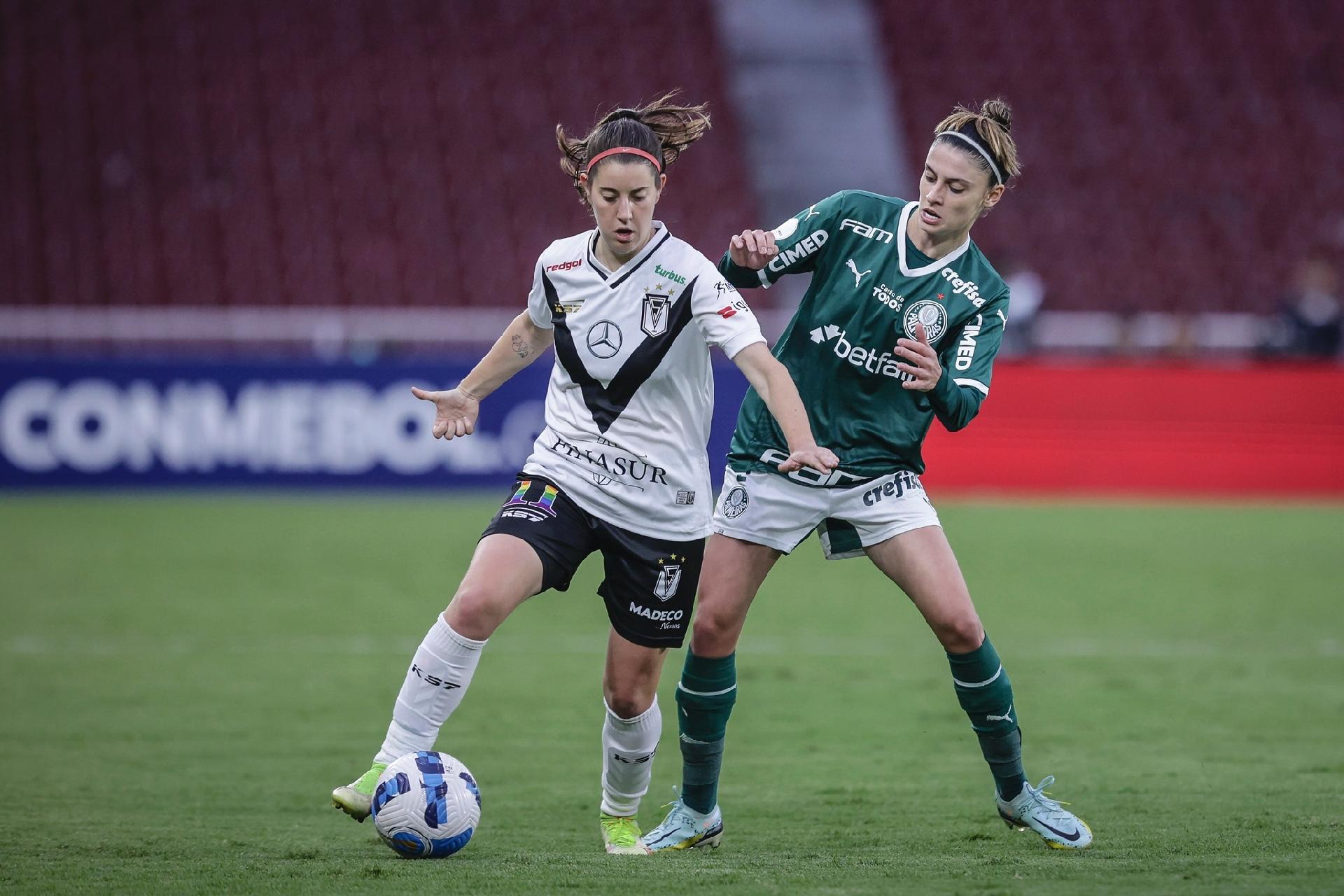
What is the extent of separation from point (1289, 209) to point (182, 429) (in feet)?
54.5

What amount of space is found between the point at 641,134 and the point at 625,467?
100cm

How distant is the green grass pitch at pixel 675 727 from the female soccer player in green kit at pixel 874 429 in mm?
420

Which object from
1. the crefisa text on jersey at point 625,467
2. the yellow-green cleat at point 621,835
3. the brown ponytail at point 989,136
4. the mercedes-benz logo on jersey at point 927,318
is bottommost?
the yellow-green cleat at point 621,835

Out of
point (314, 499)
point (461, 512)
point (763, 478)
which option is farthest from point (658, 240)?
point (314, 499)

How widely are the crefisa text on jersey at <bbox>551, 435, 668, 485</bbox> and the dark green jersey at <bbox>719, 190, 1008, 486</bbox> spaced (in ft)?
1.18

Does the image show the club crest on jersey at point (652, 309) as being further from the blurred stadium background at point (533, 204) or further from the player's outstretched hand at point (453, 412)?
the blurred stadium background at point (533, 204)

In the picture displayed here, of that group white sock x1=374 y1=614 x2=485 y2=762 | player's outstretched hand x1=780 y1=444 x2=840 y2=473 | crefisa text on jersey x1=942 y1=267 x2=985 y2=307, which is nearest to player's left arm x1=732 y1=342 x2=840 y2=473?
player's outstretched hand x1=780 y1=444 x2=840 y2=473

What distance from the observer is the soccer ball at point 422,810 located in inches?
178

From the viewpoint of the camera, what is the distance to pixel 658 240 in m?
4.87

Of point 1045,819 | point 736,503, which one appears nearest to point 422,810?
point 736,503

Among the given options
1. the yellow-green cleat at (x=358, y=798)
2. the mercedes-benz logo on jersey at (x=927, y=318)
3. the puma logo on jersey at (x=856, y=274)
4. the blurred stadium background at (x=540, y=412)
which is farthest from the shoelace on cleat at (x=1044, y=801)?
the yellow-green cleat at (x=358, y=798)

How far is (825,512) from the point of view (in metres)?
4.99

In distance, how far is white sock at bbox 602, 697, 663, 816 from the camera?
504 cm

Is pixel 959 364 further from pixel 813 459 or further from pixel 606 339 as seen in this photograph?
pixel 606 339
